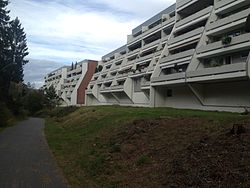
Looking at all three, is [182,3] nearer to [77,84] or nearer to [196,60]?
[196,60]

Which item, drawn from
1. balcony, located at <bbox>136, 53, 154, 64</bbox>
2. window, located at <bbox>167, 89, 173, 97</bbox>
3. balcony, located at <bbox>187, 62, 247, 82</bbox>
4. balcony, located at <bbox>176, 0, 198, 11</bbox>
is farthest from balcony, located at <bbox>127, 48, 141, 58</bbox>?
balcony, located at <bbox>187, 62, 247, 82</bbox>

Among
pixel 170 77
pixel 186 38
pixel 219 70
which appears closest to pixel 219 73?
pixel 219 70

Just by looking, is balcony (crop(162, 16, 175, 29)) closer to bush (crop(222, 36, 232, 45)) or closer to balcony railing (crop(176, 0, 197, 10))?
balcony railing (crop(176, 0, 197, 10))

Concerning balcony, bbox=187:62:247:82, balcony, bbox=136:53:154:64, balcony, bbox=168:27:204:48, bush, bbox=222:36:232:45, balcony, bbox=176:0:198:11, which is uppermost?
balcony, bbox=176:0:198:11

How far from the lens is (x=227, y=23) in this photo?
33.8 m

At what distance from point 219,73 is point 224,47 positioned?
2791mm

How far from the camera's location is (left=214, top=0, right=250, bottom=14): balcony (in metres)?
33.5

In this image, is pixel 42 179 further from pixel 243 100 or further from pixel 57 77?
pixel 57 77

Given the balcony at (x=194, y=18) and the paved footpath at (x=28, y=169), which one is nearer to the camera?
the paved footpath at (x=28, y=169)

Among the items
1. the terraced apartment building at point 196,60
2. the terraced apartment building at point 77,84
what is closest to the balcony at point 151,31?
the terraced apartment building at point 196,60

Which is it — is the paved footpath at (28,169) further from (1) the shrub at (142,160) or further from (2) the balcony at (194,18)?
(2) the balcony at (194,18)

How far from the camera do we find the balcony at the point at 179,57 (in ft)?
126

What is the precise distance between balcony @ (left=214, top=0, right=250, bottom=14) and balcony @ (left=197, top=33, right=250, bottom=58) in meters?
3.82

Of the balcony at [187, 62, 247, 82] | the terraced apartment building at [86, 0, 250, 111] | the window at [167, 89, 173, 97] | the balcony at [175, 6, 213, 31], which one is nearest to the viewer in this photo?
the balcony at [187, 62, 247, 82]
